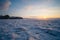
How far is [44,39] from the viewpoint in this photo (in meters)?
5.87

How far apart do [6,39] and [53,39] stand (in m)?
3.43

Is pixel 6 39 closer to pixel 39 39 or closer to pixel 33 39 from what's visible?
pixel 33 39

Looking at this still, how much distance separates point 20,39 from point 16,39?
0.30 metres

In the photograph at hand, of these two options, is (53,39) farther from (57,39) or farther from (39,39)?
(39,39)

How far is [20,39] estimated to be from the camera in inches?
231

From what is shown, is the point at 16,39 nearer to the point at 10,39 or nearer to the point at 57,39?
the point at 10,39

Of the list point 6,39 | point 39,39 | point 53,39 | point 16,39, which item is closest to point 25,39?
point 16,39

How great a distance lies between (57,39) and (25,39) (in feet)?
7.72

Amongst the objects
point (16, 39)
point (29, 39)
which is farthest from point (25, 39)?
point (16, 39)

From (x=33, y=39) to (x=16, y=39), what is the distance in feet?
4.10

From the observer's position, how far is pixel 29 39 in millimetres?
5859

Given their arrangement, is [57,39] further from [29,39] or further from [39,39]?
[29,39]

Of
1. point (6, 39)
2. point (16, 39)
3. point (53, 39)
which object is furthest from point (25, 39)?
point (53, 39)

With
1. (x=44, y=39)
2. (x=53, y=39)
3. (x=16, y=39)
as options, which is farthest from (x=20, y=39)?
(x=53, y=39)
